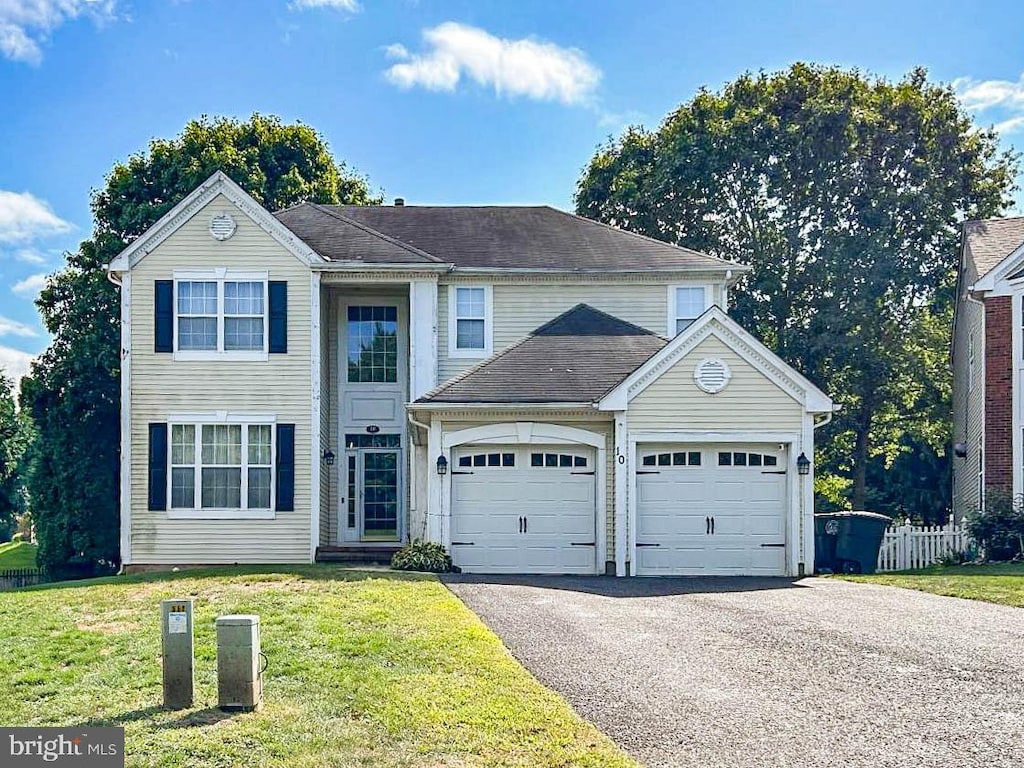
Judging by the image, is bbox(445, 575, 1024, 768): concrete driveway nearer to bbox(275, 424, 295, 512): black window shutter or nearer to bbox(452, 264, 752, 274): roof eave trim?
bbox(275, 424, 295, 512): black window shutter

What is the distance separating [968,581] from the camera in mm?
15555

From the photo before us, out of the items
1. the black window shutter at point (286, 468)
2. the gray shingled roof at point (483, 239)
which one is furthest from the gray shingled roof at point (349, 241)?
the black window shutter at point (286, 468)

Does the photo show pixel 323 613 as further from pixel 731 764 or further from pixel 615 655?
pixel 731 764

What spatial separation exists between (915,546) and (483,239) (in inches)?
423

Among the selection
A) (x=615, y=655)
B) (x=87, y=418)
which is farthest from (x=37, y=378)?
(x=615, y=655)

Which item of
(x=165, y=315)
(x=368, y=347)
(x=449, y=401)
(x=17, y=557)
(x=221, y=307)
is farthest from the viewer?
(x=17, y=557)

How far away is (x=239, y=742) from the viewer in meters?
6.55

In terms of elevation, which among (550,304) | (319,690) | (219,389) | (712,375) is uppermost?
(550,304)

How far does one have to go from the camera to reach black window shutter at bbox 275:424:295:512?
19578mm

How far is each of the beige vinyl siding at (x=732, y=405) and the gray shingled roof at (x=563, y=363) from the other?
1129 millimetres

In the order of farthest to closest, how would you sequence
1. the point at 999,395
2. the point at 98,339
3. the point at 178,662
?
1. the point at 98,339
2. the point at 999,395
3. the point at 178,662

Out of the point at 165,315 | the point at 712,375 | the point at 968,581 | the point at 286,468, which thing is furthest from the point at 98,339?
the point at 968,581

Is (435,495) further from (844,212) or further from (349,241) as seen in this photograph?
(844,212)

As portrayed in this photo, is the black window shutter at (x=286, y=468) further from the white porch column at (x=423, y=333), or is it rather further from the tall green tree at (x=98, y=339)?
the tall green tree at (x=98, y=339)
